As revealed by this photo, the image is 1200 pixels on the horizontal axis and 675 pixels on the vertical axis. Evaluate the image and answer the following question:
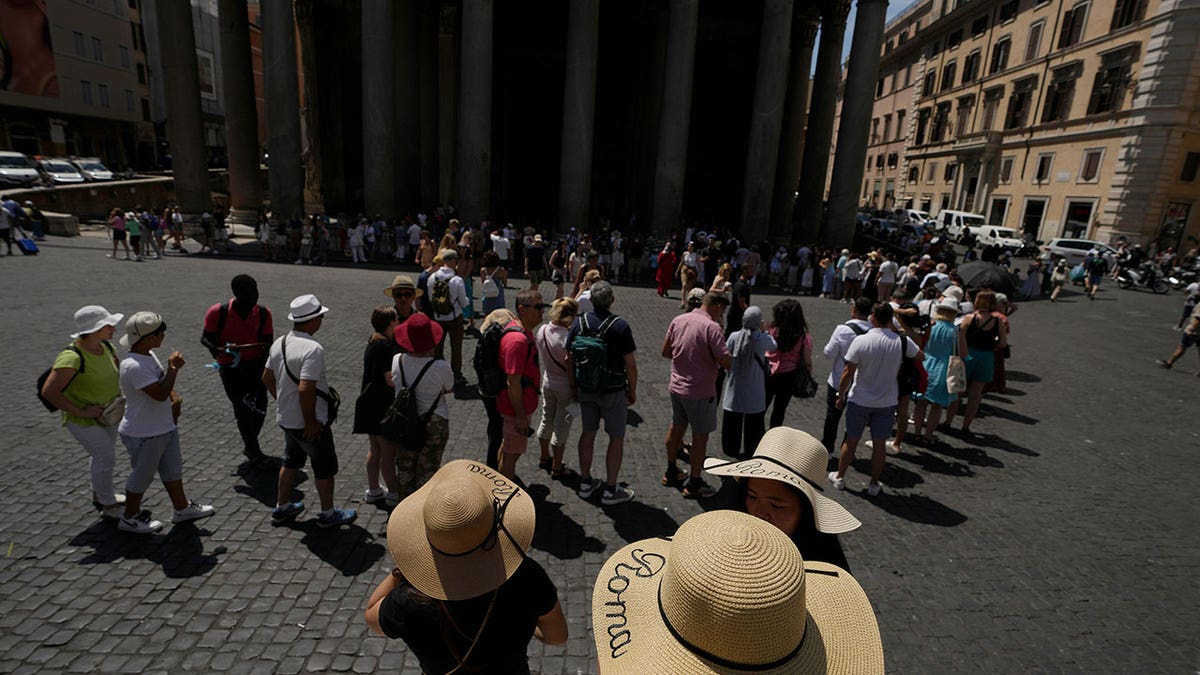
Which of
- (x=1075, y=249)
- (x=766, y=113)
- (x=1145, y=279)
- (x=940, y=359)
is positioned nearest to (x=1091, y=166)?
(x=1075, y=249)

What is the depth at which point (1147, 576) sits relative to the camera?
14.7 ft

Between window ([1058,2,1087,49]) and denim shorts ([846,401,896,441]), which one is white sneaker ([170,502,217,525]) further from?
window ([1058,2,1087,49])

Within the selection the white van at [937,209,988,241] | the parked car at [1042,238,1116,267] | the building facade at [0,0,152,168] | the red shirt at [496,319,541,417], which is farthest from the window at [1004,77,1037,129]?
the building facade at [0,0,152,168]

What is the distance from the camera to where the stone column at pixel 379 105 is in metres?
18.9

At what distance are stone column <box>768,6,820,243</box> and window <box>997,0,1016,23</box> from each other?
76.3ft

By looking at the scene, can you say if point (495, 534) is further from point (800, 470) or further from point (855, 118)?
point (855, 118)

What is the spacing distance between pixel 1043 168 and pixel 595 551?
4386 cm

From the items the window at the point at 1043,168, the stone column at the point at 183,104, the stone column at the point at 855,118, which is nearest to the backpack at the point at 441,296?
the stone column at the point at 855,118

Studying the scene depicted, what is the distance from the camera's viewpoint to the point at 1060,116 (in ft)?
114

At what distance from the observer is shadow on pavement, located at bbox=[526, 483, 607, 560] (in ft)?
14.5

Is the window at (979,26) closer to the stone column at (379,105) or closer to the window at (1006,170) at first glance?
the window at (1006,170)

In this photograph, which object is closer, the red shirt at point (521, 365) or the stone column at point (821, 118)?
the red shirt at point (521, 365)

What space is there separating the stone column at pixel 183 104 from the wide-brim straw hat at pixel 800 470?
2432cm

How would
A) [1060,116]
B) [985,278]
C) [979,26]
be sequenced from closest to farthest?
[985,278] → [1060,116] → [979,26]
